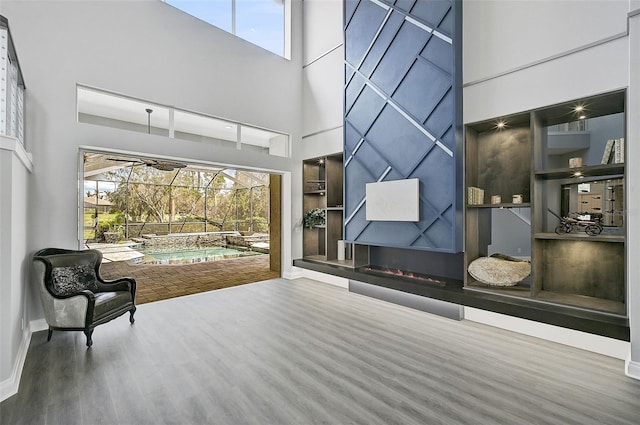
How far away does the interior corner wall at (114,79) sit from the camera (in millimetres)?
3697

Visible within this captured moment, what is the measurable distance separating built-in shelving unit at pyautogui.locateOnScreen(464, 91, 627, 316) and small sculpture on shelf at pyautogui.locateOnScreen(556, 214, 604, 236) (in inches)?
0.5

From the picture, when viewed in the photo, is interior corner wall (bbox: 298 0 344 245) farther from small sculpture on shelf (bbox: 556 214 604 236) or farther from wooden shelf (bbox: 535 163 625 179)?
small sculpture on shelf (bbox: 556 214 604 236)

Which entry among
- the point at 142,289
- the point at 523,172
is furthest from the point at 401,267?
the point at 142,289

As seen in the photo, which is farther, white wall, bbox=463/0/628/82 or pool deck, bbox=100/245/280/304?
pool deck, bbox=100/245/280/304

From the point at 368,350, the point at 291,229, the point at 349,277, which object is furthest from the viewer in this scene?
the point at 291,229

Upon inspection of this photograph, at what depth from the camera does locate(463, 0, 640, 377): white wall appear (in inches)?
114

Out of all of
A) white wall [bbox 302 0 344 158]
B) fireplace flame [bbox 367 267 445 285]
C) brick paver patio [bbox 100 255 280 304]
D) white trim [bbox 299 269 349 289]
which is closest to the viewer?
fireplace flame [bbox 367 267 445 285]

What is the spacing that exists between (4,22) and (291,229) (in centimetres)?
484

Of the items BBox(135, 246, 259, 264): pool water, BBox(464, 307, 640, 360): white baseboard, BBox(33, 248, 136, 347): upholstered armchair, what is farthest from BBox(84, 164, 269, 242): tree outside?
BBox(464, 307, 640, 360): white baseboard

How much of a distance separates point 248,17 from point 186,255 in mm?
7110

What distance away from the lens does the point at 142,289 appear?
5.40 m

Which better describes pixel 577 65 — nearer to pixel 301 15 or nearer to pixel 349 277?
pixel 349 277

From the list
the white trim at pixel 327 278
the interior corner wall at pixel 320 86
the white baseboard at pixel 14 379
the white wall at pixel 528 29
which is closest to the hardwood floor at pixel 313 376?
the white baseboard at pixel 14 379

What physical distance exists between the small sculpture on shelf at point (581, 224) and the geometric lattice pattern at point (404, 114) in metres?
1.10
